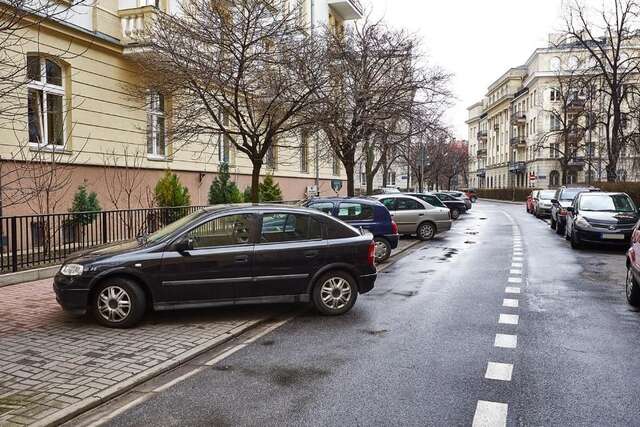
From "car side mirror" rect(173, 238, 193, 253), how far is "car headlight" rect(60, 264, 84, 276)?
Answer: 1.14m

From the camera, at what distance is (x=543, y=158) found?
78688 millimetres

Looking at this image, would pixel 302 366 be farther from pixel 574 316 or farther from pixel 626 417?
pixel 574 316

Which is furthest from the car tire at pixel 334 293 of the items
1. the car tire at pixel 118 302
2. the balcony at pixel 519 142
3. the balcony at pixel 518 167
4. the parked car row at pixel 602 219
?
the balcony at pixel 519 142

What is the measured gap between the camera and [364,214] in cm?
1323

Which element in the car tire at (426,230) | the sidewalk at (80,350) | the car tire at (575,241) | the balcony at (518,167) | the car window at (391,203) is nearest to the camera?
the sidewalk at (80,350)

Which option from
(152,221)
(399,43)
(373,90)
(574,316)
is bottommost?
(574,316)

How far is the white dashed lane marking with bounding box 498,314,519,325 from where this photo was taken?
748cm

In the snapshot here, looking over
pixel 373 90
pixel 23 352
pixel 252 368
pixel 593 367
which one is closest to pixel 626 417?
pixel 593 367

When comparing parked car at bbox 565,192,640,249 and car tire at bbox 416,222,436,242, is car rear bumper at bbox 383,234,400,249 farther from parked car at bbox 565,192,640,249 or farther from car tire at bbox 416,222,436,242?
car tire at bbox 416,222,436,242

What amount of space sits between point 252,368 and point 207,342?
1.03 m

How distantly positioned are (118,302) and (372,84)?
14470 millimetres

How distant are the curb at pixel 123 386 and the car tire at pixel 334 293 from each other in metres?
1.32

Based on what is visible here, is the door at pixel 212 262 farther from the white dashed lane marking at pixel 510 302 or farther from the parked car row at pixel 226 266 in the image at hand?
the white dashed lane marking at pixel 510 302

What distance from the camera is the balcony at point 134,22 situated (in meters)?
15.8
